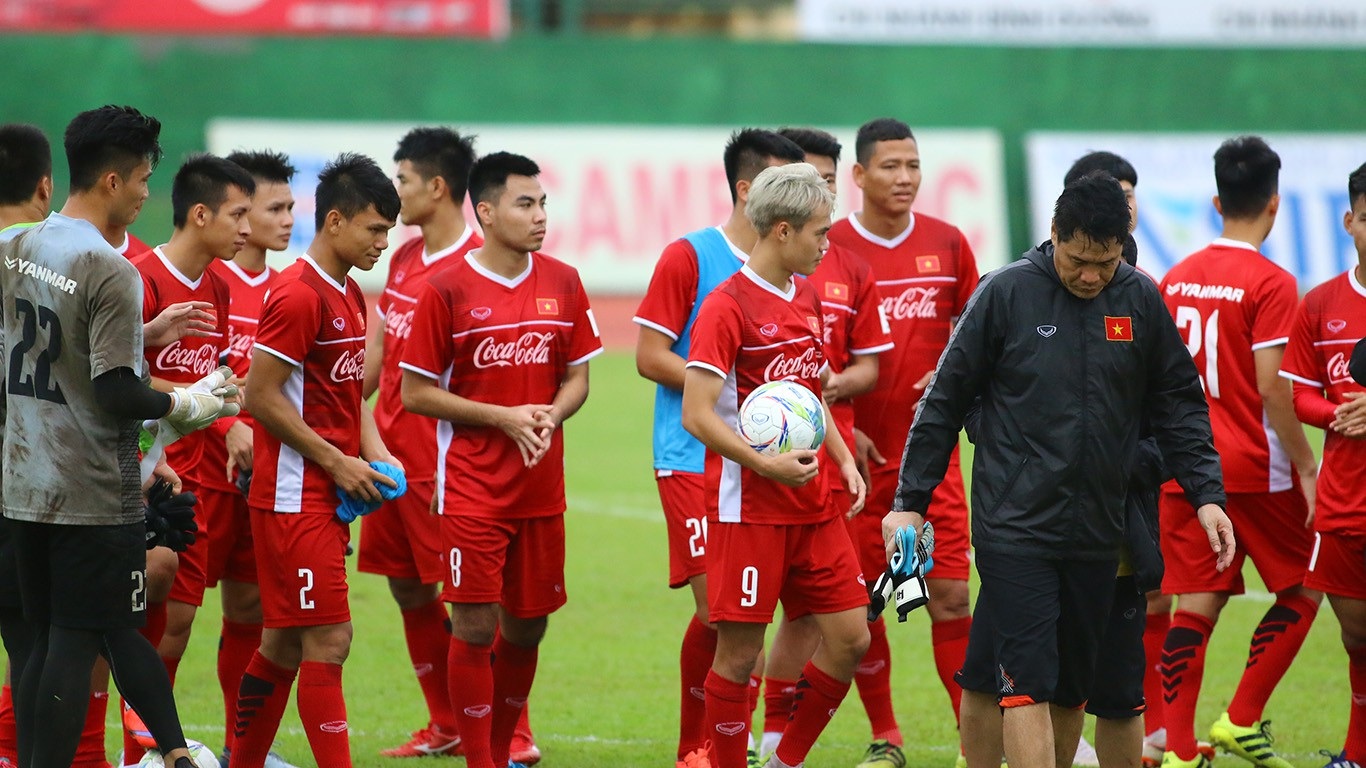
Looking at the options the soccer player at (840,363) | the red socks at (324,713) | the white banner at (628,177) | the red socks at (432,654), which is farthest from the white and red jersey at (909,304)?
the white banner at (628,177)

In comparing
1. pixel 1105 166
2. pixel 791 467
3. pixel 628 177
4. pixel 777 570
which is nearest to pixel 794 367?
pixel 791 467

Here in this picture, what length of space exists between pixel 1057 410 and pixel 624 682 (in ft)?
12.3

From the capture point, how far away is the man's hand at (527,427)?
6.34 m

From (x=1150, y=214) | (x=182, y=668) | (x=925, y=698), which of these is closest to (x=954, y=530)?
(x=925, y=698)

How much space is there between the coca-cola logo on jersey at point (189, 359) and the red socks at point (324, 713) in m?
1.46

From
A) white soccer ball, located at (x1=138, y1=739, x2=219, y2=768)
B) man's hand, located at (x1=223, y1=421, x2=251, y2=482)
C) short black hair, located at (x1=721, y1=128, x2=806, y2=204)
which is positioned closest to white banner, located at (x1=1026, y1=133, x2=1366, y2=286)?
short black hair, located at (x1=721, y1=128, x2=806, y2=204)

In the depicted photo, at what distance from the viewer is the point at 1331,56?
27.6 m

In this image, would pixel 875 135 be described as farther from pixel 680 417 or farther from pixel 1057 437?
pixel 1057 437

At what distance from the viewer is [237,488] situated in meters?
6.86

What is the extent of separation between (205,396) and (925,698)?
4132mm

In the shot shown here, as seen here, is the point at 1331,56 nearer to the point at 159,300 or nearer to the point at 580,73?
the point at 580,73

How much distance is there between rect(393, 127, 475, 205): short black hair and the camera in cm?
767

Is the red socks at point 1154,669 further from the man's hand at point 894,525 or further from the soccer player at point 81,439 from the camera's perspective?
the soccer player at point 81,439

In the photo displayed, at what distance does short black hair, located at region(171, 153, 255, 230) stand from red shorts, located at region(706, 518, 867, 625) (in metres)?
2.42
